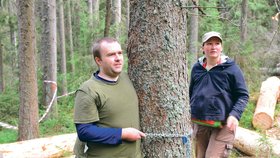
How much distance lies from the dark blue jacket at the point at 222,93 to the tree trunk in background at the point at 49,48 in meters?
8.24

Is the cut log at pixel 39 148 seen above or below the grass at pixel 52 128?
above

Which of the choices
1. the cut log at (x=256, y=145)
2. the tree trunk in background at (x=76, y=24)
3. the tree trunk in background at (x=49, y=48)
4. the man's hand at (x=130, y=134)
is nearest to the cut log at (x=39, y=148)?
the cut log at (x=256, y=145)

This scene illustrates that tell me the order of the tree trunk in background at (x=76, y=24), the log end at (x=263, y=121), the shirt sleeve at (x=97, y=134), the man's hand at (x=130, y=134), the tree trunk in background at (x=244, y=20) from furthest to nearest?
1. the tree trunk in background at (x=76, y=24)
2. the tree trunk in background at (x=244, y=20)
3. the log end at (x=263, y=121)
4. the man's hand at (x=130, y=134)
5. the shirt sleeve at (x=97, y=134)

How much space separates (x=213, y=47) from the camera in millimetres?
3781

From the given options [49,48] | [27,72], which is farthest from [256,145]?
[49,48]

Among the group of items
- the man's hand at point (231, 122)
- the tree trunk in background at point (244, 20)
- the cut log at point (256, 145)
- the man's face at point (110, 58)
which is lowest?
the cut log at point (256, 145)

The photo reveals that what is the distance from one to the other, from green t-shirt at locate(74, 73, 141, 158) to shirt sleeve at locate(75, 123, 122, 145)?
0.05 m

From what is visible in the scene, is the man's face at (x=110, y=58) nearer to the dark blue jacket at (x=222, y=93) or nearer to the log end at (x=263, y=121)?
the dark blue jacket at (x=222, y=93)

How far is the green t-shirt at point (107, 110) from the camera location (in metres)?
2.50

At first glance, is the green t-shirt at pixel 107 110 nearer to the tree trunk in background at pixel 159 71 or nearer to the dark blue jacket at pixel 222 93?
the tree trunk in background at pixel 159 71

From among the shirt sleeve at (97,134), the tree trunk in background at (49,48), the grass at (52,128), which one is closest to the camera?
the shirt sleeve at (97,134)

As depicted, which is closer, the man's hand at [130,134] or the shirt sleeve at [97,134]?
the shirt sleeve at [97,134]

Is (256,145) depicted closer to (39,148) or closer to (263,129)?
(263,129)

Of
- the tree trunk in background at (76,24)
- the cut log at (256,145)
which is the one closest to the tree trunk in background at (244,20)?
the cut log at (256,145)
